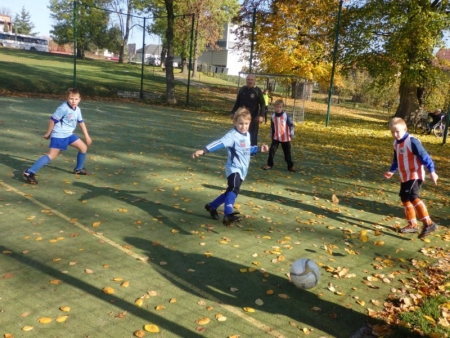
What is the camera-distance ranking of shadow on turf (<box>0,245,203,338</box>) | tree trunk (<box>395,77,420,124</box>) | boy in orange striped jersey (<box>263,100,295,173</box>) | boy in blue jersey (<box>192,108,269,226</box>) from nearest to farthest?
shadow on turf (<box>0,245,203,338</box>) → boy in blue jersey (<box>192,108,269,226</box>) → boy in orange striped jersey (<box>263,100,295,173</box>) → tree trunk (<box>395,77,420,124</box>)

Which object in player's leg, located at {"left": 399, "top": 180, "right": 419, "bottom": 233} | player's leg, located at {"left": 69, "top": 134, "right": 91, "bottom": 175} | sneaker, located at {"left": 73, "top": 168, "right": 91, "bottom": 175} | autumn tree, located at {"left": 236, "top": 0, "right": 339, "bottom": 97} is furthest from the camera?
autumn tree, located at {"left": 236, "top": 0, "right": 339, "bottom": 97}

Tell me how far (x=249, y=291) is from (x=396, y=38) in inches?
767

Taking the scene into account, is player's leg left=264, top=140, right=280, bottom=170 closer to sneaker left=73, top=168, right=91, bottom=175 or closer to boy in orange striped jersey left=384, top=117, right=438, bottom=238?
boy in orange striped jersey left=384, top=117, right=438, bottom=238

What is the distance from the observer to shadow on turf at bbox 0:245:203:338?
3393 millimetres

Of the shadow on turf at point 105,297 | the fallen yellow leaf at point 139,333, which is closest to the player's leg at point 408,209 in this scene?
the shadow on turf at point 105,297

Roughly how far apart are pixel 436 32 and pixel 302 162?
13262 mm

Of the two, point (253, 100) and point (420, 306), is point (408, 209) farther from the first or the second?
point (253, 100)

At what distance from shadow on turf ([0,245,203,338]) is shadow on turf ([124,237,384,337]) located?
1.77 ft

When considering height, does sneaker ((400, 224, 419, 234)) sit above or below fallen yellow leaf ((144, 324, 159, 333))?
above

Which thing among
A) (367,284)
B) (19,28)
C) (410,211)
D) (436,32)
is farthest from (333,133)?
(19,28)

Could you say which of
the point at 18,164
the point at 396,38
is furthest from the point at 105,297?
the point at 396,38

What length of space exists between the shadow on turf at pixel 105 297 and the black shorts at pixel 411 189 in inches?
159

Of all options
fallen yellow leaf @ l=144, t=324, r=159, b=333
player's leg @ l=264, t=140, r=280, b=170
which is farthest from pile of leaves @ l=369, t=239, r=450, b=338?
player's leg @ l=264, t=140, r=280, b=170

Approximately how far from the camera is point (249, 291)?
4.09 meters
